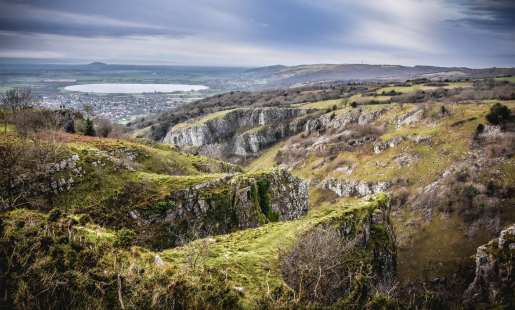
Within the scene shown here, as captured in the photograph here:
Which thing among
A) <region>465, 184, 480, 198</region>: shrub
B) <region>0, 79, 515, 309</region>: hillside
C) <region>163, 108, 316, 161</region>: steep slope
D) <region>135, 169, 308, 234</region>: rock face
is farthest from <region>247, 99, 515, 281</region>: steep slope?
<region>163, 108, 316, 161</region>: steep slope

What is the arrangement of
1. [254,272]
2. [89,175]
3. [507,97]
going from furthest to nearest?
[507,97] < [89,175] < [254,272]

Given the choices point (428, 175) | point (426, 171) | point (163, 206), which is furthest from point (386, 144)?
point (163, 206)

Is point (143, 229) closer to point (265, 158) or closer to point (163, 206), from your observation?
point (163, 206)

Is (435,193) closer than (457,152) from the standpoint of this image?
Yes

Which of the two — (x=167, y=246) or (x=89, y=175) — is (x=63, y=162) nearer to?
(x=89, y=175)

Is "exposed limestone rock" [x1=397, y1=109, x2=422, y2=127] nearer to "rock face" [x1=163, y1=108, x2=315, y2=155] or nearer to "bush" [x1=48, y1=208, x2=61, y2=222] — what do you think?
"rock face" [x1=163, y1=108, x2=315, y2=155]

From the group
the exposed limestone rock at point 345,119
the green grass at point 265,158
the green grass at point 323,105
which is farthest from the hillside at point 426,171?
the green grass at point 323,105

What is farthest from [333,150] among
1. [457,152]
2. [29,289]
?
[29,289]
